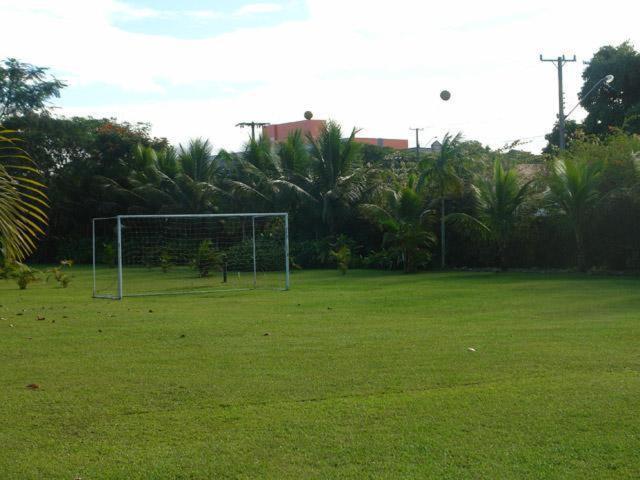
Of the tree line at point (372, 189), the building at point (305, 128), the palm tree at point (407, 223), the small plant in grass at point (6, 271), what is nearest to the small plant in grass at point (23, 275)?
the small plant in grass at point (6, 271)

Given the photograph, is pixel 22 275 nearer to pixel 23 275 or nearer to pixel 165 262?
pixel 23 275

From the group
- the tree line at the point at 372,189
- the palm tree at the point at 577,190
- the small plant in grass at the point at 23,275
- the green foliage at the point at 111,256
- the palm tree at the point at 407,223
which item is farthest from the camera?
the green foliage at the point at 111,256

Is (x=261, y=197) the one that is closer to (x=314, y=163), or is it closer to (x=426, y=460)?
(x=314, y=163)

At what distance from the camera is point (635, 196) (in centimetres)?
2162

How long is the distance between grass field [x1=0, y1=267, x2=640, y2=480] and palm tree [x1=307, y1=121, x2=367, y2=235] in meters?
17.1

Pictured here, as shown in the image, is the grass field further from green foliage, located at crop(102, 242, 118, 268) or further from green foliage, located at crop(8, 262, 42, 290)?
green foliage, located at crop(102, 242, 118, 268)

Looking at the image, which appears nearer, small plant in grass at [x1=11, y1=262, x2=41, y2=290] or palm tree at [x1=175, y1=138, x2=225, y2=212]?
small plant in grass at [x1=11, y1=262, x2=41, y2=290]

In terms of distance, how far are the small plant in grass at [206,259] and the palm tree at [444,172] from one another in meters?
6.96

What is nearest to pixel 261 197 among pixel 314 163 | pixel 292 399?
pixel 314 163

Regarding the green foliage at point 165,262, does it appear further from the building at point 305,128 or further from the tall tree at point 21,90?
the building at point 305,128

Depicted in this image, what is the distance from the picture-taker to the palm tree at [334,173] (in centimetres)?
3003

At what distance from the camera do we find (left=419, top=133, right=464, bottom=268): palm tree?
25.2m

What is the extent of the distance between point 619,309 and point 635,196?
992 cm

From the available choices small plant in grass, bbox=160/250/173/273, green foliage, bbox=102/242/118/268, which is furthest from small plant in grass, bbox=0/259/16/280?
green foliage, bbox=102/242/118/268
